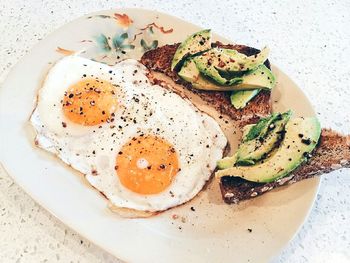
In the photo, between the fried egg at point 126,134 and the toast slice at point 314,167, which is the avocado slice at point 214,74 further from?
the toast slice at point 314,167

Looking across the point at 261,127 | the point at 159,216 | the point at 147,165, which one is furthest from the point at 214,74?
the point at 159,216

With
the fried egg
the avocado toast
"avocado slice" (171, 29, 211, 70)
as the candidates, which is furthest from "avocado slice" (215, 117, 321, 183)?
"avocado slice" (171, 29, 211, 70)

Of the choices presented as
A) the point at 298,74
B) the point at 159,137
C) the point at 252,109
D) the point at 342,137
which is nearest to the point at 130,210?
the point at 159,137

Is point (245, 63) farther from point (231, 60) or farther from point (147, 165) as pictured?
point (147, 165)

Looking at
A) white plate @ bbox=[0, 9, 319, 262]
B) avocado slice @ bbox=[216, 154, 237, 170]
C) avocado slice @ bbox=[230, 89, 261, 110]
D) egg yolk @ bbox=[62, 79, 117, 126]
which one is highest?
avocado slice @ bbox=[230, 89, 261, 110]

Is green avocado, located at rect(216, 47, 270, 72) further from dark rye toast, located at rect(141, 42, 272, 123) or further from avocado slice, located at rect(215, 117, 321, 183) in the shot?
avocado slice, located at rect(215, 117, 321, 183)
